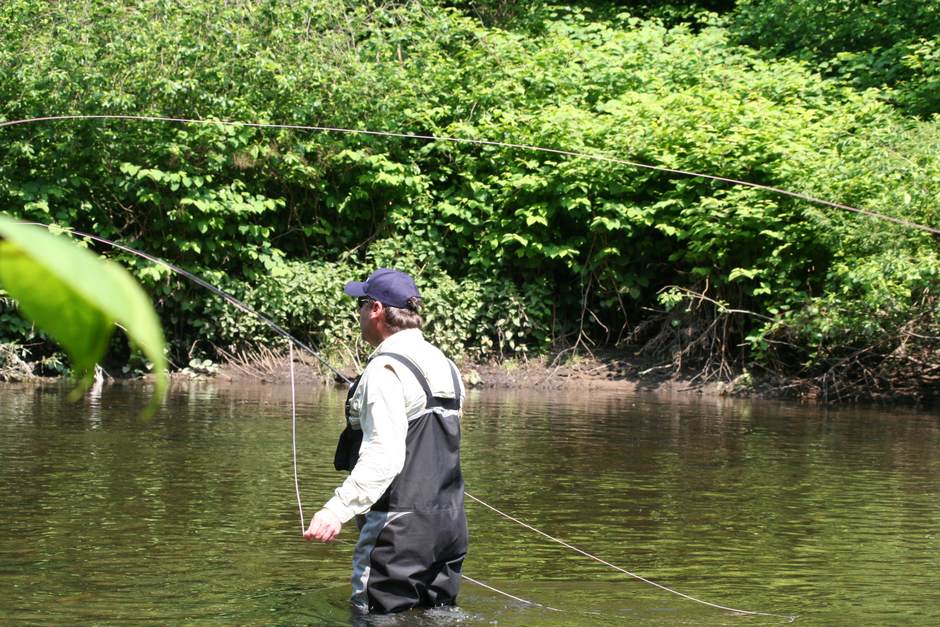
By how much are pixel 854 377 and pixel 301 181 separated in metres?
7.76

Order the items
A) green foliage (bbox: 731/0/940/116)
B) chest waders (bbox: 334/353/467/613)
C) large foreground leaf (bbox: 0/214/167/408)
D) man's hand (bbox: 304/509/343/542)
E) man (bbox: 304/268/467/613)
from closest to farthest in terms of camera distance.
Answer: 1. large foreground leaf (bbox: 0/214/167/408)
2. man's hand (bbox: 304/509/343/542)
3. man (bbox: 304/268/467/613)
4. chest waders (bbox: 334/353/467/613)
5. green foliage (bbox: 731/0/940/116)

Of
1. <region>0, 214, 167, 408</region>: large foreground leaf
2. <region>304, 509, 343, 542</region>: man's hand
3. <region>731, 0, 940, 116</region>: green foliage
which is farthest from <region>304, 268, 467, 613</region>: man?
<region>731, 0, 940, 116</region>: green foliage

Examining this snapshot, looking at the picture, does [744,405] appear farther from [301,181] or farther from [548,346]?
[301,181]

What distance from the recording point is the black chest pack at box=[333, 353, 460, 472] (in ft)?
14.0

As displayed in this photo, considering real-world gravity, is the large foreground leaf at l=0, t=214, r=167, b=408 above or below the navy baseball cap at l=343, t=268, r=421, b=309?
below

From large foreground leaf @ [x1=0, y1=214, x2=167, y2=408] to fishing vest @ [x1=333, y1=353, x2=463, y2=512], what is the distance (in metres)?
3.67

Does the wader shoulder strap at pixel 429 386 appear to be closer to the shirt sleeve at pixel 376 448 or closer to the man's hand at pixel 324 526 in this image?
the shirt sleeve at pixel 376 448

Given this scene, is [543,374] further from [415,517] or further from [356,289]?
[415,517]

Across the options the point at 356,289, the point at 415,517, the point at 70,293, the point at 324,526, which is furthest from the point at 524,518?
the point at 70,293

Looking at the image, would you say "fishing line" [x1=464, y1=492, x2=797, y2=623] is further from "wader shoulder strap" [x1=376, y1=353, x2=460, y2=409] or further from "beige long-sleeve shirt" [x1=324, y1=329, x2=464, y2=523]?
"beige long-sleeve shirt" [x1=324, y1=329, x2=464, y2=523]

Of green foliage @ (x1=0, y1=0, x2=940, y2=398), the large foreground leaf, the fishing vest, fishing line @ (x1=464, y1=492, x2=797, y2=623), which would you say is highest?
green foliage @ (x1=0, y1=0, x2=940, y2=398)

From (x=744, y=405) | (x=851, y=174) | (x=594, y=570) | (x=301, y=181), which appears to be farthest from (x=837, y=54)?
(x=594, y=570)

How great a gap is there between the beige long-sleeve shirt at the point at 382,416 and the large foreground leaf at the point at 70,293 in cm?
354

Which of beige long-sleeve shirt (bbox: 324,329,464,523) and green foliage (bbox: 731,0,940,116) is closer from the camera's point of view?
beige long-sleeve shirt (bbox: 324,329,464,523)
